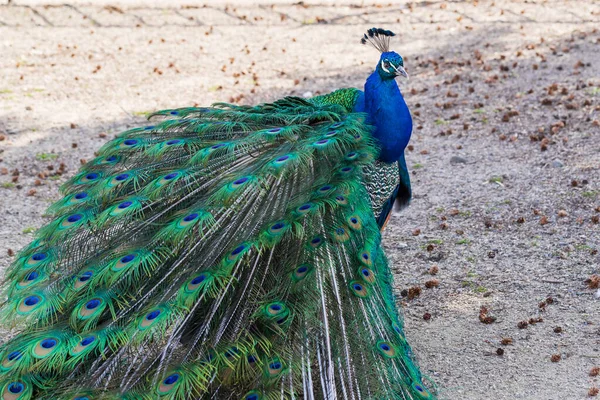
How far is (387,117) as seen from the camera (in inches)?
A: 163

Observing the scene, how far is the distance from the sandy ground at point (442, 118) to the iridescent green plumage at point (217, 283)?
0.95 meters

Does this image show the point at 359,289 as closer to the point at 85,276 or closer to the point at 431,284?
the point at 85,276

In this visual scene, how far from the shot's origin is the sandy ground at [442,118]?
14.7ft

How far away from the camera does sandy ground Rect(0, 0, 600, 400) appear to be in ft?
14.7

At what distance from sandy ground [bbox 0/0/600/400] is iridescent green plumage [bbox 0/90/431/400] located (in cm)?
95

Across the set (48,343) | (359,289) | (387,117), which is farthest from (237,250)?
(387,117)

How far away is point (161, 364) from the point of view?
2.97 metres

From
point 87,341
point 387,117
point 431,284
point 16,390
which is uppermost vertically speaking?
point 387,117

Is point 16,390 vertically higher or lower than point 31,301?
lower

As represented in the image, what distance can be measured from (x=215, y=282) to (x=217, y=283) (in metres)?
0.03

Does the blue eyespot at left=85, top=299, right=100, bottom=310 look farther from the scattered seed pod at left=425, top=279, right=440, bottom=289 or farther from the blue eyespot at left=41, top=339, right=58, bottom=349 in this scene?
the scattered seed pod at left=425, top=279, right=440, bottom=289

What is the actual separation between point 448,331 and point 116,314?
2115 mm

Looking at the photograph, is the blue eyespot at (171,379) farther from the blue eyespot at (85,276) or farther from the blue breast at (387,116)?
the blue breast at (387,116)

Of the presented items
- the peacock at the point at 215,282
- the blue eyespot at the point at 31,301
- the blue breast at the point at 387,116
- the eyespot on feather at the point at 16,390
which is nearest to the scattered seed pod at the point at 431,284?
the blue breast at the point at 387,116
